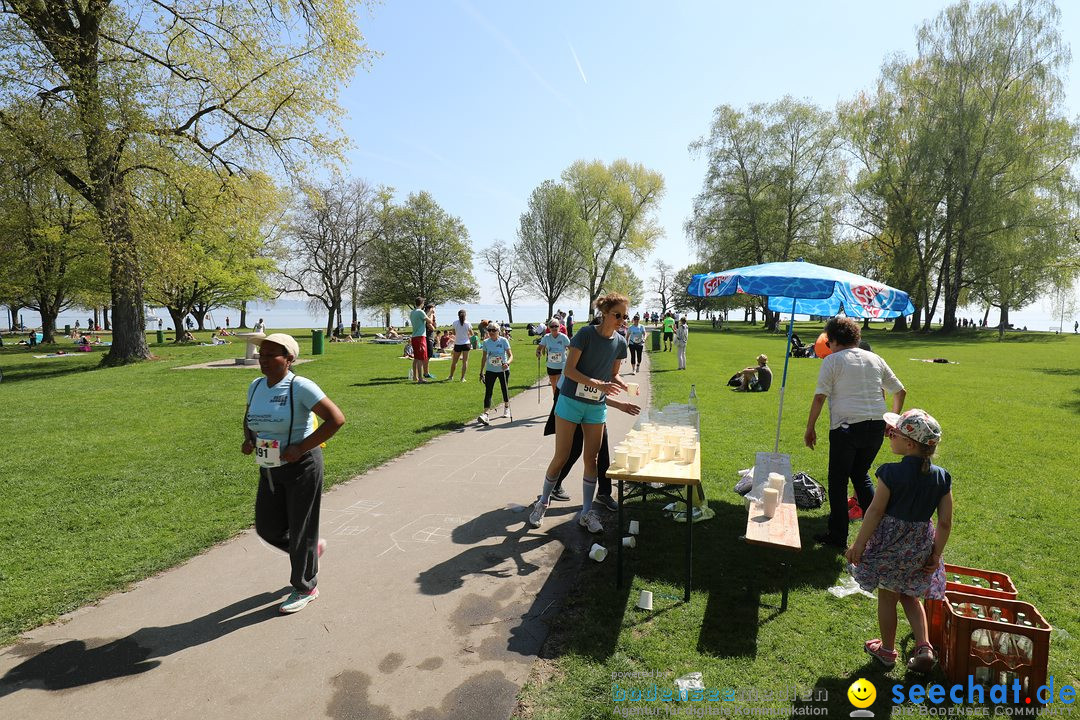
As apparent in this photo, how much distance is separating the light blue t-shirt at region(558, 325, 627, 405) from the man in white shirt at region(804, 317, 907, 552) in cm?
194

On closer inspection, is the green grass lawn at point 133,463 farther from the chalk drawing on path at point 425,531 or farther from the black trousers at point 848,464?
the black trousers at point 848,464

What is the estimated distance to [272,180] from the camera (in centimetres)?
2400

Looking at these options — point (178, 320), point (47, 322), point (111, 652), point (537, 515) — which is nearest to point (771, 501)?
point (537, 515)

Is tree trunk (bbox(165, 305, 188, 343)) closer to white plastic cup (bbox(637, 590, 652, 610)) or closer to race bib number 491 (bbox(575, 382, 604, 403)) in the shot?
race bib number 491 (bbox(575, 382, 604, 403))

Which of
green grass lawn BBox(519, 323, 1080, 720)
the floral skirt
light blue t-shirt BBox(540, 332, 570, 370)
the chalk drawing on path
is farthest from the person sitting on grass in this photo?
the floral skirt

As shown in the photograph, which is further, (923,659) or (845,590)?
(845,590)

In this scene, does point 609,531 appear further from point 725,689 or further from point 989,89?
point 989,89

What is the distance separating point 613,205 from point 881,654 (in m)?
53.9

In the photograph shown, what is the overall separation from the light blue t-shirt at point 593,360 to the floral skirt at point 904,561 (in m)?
2.36

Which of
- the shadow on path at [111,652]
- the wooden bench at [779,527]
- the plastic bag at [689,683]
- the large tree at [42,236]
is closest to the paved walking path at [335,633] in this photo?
the shadow on path at [111,652]

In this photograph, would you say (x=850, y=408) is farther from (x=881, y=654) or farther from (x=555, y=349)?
(x=555, y=349)

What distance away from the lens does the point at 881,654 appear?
3.27 meters

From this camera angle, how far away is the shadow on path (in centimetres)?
316

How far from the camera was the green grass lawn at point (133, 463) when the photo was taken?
4566 millimetres
